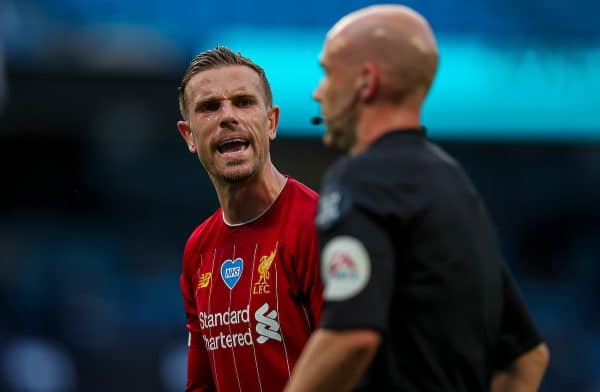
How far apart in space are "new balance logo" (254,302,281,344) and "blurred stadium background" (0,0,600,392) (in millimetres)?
7265

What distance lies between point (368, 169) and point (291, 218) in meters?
1.46

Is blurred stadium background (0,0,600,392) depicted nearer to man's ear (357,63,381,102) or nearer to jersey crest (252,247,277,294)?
jersey crest (252,247,277,294)

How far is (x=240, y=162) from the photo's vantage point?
4.13m

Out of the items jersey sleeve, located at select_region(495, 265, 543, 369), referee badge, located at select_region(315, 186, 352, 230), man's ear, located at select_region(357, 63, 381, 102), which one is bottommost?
jersey sleeve, located at select_region(495, 265, 543, 369)

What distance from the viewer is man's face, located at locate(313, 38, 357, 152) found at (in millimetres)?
2686

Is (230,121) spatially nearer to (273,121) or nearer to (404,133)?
(273,121)

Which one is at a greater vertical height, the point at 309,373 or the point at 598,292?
the point at 598,292

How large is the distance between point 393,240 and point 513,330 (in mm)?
597

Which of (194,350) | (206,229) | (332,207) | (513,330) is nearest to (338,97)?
(332,207)

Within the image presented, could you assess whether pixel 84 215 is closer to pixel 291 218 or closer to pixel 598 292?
pixel 598 292

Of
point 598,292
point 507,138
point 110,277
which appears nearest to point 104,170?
point 110,277

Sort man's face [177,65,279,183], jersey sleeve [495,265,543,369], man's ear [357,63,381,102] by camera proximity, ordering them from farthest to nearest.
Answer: man's face [177,65,279,183] < jersey sleeve [495,265,543,369] < man's ear [357,63,381,102]

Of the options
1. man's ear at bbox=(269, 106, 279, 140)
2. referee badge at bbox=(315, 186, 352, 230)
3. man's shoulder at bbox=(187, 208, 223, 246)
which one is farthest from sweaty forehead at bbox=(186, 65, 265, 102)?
referee badge at bbox=(315, 186, 352, 230)

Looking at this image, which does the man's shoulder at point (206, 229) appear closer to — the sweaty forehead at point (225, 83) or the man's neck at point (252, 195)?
the man's neck at point (252, 195)
